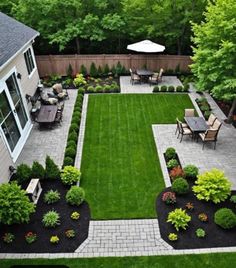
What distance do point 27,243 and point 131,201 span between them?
4.30m

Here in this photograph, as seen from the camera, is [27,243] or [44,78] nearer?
[27,243]

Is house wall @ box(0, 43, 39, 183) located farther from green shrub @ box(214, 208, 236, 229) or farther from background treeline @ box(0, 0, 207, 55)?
green shrub @ box(214, 208, 236, 229)

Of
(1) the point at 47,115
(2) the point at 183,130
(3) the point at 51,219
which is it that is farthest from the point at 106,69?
(3) the point at 51,219

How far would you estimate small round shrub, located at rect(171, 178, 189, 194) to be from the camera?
438 inches

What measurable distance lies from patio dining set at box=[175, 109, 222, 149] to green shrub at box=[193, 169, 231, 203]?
11.8 ft

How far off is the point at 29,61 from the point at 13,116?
5.96 metres

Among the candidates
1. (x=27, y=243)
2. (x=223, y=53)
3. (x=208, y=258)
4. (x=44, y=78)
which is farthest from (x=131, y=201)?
(x=44, y=78)

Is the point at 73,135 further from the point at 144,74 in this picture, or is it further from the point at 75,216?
the point at 144,74

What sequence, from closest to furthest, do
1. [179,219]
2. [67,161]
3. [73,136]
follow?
1. [179,219]
2. [67,161]
3. [73,136]

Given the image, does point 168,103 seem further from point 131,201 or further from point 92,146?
point 131,201

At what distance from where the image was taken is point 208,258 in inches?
355

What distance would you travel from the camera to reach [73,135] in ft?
47.5

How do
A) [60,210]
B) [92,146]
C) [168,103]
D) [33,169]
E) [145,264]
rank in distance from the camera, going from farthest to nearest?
[168,103], [92,146], [33,169], [60,210], [145,264]

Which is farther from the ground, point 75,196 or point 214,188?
point 214,188
